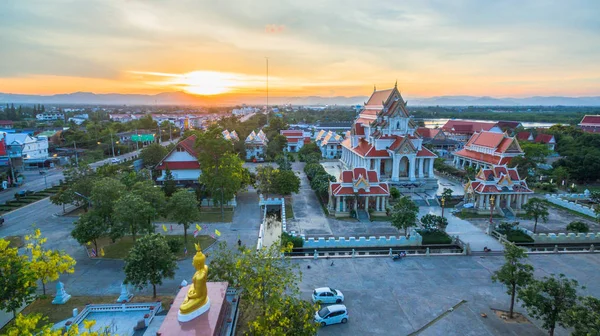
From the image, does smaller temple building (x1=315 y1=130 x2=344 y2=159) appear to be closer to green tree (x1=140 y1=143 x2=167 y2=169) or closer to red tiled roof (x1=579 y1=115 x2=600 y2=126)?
green tree (x1=140 y1=143 x2=167 y2=169)

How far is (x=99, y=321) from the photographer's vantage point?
16.4 metres

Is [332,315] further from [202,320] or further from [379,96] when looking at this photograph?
[379,96]

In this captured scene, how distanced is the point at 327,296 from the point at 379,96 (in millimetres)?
38704

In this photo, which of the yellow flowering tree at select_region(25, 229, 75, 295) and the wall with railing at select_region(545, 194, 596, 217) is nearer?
the yellow flowering tree at select_region(25, 229, 75, 295)

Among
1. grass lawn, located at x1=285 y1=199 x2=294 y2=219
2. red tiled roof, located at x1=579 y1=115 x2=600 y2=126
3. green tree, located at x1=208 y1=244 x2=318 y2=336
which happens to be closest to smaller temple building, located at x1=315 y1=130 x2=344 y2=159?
grass lawn, located at x1=285 y1=199 x2=294 y2=219

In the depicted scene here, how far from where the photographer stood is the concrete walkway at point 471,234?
26.0m

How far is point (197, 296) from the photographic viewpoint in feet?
45.0

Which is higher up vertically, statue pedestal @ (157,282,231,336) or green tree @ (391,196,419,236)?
green tree @ (391,196,419,236)

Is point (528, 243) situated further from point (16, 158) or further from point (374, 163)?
point (16, 158)

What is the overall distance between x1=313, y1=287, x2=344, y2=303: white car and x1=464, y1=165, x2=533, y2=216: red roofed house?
2265 centimetres

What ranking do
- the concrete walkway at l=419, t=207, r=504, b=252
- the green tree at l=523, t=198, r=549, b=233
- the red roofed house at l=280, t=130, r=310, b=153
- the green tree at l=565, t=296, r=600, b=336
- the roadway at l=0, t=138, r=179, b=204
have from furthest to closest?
the red roofed house at l=280, t=130, r=310, b=153, the roadway at l=0, t=138, r=179, b=204, the green tree at l=523, t=198, r=549, b=233, the concrete walkway at l=419, t=207, r=504, b=252, the green tree at l=565, t=296, r=600, b=336

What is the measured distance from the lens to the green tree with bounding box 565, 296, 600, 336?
11695 mm

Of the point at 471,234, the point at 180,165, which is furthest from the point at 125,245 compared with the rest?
the point at 471,234

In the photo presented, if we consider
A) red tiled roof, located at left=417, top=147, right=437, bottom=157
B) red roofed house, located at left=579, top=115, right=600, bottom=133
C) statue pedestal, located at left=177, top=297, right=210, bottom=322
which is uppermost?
red roofed house, located at left=579, top=115, right=600, bottom=133
